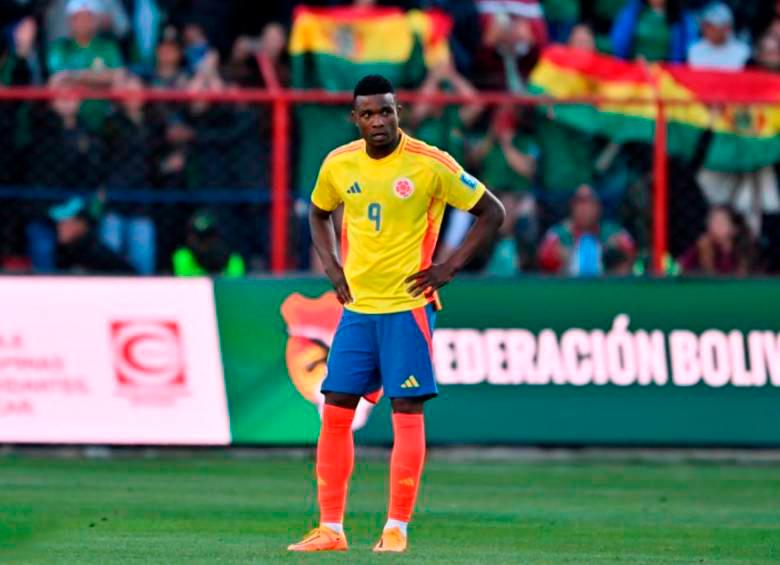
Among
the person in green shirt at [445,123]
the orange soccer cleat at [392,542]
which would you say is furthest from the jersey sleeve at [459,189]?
the person in green shirt at [445,123]

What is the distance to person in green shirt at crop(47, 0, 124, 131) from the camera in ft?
56.3

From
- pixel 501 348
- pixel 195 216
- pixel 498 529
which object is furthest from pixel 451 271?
pixel 195 216

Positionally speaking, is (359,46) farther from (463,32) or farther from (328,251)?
(328,251)

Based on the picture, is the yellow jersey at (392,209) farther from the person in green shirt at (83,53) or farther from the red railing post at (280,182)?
the person in green shirt at (83,53)

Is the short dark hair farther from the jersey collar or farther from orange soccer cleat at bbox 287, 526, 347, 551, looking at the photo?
orange soccer cleat at bbox 287, 526, 347, 551

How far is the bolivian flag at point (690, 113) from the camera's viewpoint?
16.4 meters

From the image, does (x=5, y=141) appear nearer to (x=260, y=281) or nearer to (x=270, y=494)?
(x=260, y=281)

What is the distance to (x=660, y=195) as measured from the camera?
1608 centimetres

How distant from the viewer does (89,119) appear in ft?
53.6

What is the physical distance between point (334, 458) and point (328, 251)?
1.07 metres

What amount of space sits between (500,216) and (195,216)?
6891 millimetres

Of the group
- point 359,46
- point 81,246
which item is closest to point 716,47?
point 359,46

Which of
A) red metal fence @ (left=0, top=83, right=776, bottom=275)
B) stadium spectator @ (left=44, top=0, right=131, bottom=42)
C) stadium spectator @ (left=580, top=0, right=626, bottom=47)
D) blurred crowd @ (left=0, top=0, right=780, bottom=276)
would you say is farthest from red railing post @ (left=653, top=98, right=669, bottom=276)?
stadium spectator @ (left=44, top=0, right=131, bottom=42)

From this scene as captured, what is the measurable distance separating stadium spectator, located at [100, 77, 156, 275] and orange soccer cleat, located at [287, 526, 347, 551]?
7136mm
